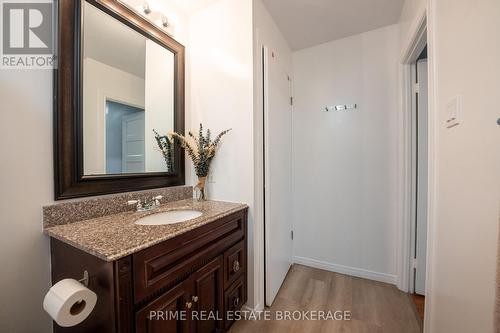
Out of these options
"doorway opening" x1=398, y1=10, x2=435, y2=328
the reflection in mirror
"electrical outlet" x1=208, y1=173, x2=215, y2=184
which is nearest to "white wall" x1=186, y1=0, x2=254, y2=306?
"electrical outlet" x1=208, y1=173, x2=215, y2=184

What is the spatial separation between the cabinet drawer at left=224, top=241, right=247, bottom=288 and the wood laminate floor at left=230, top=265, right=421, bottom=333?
15.9 inches

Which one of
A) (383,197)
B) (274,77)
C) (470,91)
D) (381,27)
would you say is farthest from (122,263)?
(381,27)

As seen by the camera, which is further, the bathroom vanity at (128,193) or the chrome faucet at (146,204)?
the chrome faucet at (146,204)

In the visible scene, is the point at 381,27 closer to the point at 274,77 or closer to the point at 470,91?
the point at 274,77

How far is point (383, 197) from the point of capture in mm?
1938

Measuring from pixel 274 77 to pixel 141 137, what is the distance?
3.83 feet

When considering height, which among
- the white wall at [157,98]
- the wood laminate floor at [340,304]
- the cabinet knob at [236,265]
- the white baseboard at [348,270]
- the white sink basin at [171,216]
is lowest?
the wood laminate floor at [340,304]

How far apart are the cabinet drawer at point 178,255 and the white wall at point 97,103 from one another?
2.11 feet

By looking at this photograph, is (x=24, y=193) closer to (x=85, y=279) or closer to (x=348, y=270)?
(x=85, y=279)

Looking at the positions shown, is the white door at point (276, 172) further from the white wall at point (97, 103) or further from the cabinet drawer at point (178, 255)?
the white wall at point (97, 103)

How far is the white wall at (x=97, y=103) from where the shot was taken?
1.09 meters

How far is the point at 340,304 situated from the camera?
5.44 ft

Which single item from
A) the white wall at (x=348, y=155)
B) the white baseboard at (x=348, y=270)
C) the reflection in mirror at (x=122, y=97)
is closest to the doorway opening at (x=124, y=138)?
the reflection in mirror at (x=122, y=97)

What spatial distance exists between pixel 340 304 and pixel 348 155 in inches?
52.8
